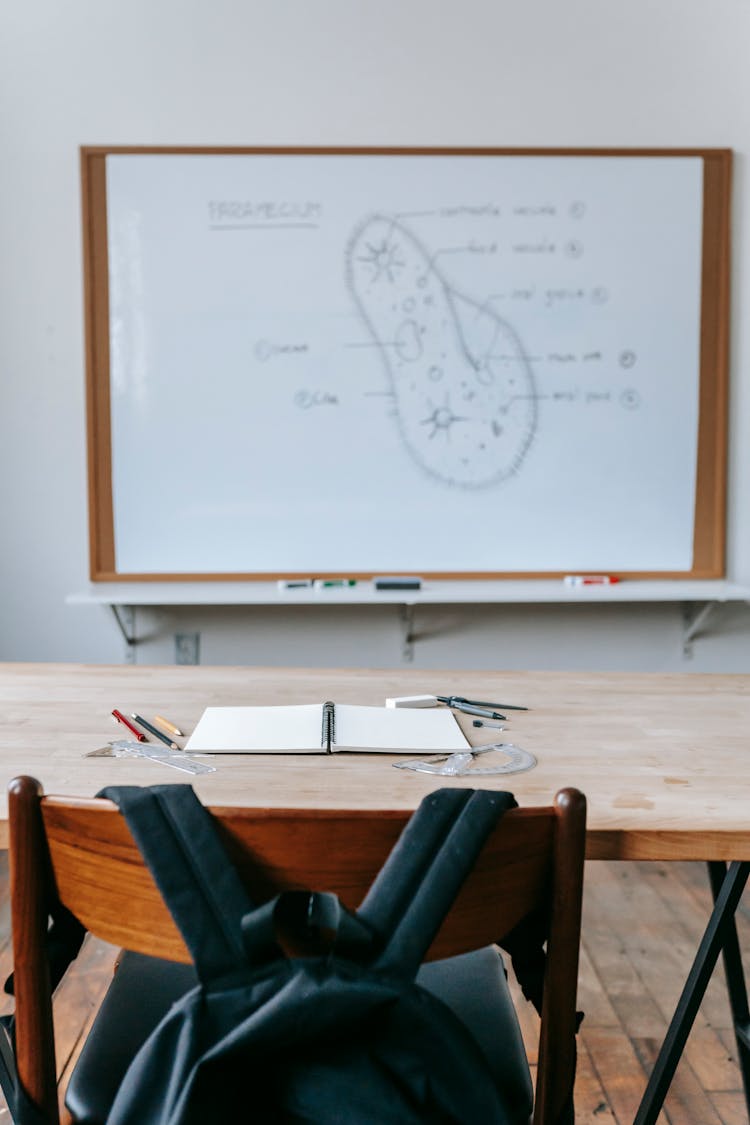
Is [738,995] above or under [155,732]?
under

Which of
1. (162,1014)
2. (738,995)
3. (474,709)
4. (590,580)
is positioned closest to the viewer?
(162,1014)

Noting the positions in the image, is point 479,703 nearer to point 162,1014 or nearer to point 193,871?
point 162,1014

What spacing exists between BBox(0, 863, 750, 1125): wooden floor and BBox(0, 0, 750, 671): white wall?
3.20 feet

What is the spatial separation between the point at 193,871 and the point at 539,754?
22.6 inches

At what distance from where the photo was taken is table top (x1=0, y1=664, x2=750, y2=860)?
38.3 inches

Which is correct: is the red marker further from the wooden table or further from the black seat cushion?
the black seat cushion

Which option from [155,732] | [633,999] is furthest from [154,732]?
[633,999]

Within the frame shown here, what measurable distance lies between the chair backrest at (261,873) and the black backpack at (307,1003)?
0.10 ft

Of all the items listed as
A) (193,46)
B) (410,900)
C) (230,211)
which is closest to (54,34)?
(193,46)

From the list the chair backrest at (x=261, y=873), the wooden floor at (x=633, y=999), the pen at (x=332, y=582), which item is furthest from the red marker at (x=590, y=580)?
the chair backrest at (x=261, y=873)

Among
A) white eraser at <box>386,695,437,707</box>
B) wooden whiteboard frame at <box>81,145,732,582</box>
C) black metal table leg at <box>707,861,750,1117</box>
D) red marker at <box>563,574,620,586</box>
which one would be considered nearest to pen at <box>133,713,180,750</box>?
white eraser at <box>386,695,437,707</box>

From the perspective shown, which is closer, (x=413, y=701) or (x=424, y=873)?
(x=424, y=873)

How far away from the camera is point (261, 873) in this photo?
2.47 ft

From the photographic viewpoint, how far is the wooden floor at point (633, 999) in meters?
1.62
